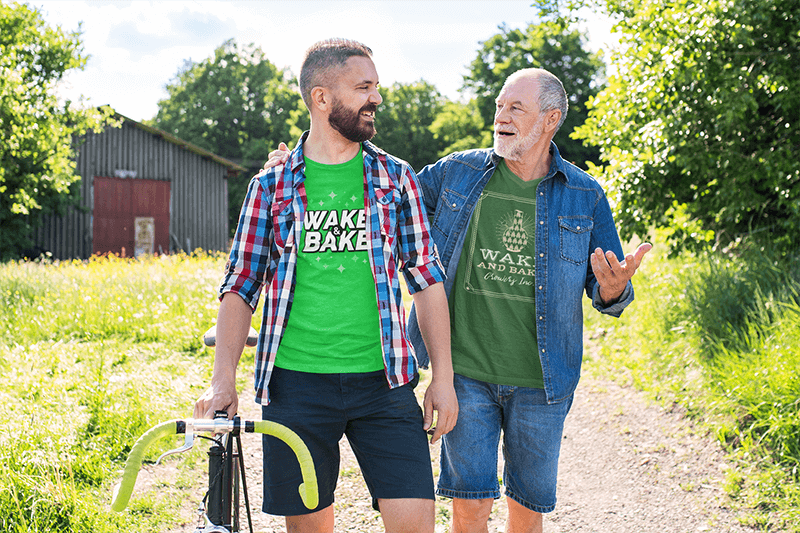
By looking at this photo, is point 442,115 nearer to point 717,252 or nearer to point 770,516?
point 717,252

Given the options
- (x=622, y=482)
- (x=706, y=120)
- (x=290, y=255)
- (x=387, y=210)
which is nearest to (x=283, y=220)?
(x=290, y=255)

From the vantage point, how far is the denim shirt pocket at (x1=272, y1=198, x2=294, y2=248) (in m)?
2.44

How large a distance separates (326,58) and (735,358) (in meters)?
4.63

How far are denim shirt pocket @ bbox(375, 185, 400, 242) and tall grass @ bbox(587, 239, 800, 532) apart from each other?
10.2 feet

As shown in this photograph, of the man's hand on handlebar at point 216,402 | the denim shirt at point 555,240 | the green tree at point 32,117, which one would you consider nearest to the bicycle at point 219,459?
the man's hand on handlebar at point 216,402

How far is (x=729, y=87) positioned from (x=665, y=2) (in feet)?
4.27

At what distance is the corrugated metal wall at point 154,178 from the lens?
2366cm

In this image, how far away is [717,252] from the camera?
28.0 feet

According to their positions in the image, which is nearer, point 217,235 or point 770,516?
point 770,516

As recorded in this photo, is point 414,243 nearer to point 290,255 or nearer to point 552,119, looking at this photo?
point 290,255

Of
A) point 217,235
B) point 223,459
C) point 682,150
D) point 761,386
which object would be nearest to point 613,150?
point 682,150

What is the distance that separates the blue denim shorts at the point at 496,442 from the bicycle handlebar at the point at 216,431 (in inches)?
53.9

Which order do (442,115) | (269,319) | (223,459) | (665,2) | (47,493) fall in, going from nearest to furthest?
(223,459) < (269,319) < (47,493) < (665,2) < (442,115)

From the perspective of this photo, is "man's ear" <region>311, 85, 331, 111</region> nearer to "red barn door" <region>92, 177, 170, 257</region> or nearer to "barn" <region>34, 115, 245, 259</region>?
"barn" <region>34, 115, 245, 259</region>
